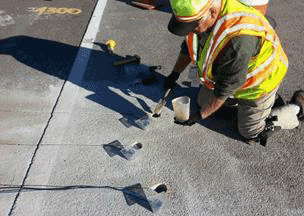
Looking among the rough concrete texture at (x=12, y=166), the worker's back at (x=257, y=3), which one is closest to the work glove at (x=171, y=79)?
the worker's back at (x=257, y=3)

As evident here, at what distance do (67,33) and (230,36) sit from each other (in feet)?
11.2

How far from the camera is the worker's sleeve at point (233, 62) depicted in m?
2.34


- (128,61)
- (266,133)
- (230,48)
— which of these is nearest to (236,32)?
(230,48)

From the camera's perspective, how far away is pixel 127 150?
3207 mm

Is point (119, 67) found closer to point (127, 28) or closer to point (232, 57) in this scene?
point (127, 28)

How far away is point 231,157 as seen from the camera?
10.5 feet

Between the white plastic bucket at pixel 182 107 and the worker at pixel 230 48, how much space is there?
15 cm

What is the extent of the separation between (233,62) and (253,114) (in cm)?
106

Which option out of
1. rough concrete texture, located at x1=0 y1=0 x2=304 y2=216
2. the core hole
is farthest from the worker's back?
the core hole

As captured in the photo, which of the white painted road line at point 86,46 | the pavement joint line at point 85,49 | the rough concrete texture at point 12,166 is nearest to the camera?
the rough concrete texture at point 12,166

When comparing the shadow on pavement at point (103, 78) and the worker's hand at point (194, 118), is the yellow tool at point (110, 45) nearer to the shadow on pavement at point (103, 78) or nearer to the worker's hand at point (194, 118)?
the shadow on pavement at point (103, 78)

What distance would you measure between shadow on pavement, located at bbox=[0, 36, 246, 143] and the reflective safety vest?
597mm

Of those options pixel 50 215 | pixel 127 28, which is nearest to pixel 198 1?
pixel 50 215

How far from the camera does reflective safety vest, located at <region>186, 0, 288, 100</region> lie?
2.38m
